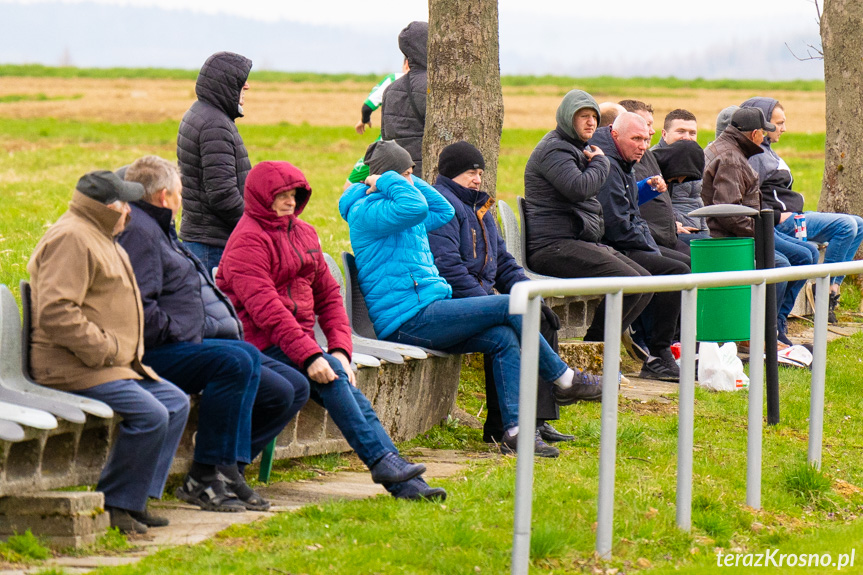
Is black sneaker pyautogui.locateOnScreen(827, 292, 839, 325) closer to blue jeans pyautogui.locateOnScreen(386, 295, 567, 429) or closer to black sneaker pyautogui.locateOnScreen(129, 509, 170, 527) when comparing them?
blue jeans pyautogui.locateOnScreen(386, 295, 567, 429)

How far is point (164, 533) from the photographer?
4559mm

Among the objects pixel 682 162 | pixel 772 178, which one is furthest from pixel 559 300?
pixel 772 178

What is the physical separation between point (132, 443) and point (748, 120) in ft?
19.9

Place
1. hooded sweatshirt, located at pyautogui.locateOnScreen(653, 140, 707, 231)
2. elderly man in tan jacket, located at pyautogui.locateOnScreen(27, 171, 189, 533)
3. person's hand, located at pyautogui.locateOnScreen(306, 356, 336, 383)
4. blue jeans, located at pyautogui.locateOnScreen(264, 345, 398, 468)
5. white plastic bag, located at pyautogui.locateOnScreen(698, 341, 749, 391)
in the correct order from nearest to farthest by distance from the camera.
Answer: elderly man in tan jacket, located at pyautogui.locateOnScreen(27, 171, 189, 533) < blue jeans, located at pyautogui.locateOnScreen(264, 345, 398, 468) < person's hand, located at pyautogui.locateOnScreen(306, 356, 336, 383) < white plastic bag, located at pyautogui.locateOnScreen(698, 341, 749, 391) < hooded sweatshirt, located at pyautogui.locateOnScreen(653, 140, 707, 231)

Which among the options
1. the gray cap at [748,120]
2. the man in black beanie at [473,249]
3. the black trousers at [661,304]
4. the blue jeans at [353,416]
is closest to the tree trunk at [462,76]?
the man in black beanie at [473,249]

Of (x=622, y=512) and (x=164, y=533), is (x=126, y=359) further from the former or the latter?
(x=622, y=512)

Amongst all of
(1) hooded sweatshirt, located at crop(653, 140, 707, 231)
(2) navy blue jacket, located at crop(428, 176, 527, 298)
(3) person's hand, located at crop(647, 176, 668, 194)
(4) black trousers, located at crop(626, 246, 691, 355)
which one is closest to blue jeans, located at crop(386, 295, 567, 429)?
(2) navy blue jacket, located at crop(428, 176, 527, 298)

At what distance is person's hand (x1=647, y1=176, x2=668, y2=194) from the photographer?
8742 millimetres

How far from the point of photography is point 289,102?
163 ft

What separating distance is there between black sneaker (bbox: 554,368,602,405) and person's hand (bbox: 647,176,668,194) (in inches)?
116

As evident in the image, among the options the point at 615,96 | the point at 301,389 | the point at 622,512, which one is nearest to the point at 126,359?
the point at 301,389

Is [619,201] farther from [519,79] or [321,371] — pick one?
[519,79]

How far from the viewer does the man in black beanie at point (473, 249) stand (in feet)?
21.0

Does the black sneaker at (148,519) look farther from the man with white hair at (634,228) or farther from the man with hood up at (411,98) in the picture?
the man with hood up at (411,98)
